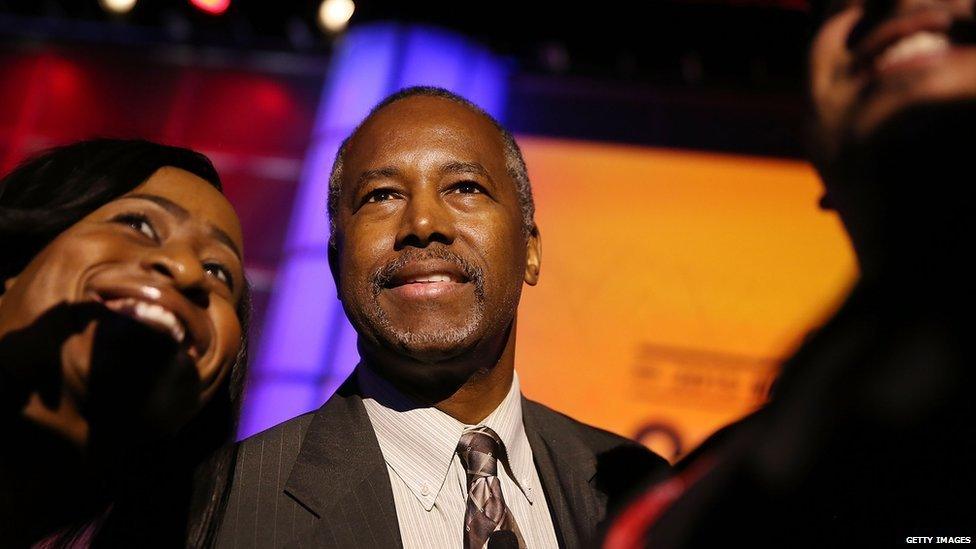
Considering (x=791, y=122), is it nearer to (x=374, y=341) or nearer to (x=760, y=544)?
(x=374, y=341)

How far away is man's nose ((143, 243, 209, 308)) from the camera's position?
4.40 ft

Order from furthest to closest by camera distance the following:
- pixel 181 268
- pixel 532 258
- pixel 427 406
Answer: pixel 532 258 < pixel 427 406 < pixel 181 268

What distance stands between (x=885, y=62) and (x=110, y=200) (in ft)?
4.48

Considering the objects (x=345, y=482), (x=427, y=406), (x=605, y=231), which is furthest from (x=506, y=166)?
(x=605, y=231)

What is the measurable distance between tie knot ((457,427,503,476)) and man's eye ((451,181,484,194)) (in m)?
0.62

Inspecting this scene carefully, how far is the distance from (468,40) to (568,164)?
116cm

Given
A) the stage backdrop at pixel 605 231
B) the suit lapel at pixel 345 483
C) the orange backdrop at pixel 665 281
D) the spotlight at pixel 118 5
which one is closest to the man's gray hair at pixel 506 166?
the suit lapel at pixel 345 483

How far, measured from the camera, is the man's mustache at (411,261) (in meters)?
1.75

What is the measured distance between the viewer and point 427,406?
6.00 ft

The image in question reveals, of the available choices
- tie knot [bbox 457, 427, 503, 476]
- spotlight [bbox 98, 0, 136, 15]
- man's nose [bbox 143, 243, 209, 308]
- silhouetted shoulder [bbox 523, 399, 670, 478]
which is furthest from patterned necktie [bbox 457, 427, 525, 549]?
spotlight [bbox 98, 0, 136, 15]

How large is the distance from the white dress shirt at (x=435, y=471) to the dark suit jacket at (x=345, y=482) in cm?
4

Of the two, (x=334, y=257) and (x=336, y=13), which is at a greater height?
(x=336, y=13)

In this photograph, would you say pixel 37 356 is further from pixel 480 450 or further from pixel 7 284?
pixel 480 450

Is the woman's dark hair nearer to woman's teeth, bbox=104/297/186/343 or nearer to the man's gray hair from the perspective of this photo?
woman's teeth, bbox=104/297/186/343
